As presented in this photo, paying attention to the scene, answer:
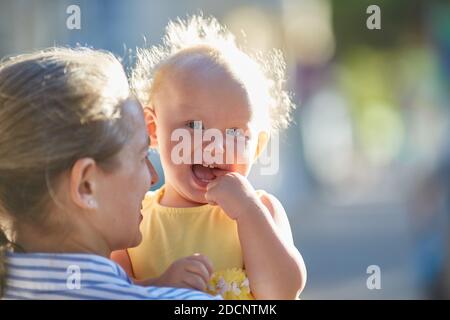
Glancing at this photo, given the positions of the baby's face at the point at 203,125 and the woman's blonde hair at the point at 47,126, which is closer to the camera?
the woman's blonde hair at the point at 47,126

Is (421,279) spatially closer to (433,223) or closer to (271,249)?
(433,223)

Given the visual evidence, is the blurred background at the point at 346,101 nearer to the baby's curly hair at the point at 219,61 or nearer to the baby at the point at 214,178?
the baby's curly hair at the point at 219,61

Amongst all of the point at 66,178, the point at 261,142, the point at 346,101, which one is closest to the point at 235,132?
the point at 261,142

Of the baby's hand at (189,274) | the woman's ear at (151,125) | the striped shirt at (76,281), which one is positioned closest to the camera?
the striped shirt at (76,281)

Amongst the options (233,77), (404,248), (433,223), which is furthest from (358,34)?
(233,77)

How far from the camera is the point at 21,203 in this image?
1806mm

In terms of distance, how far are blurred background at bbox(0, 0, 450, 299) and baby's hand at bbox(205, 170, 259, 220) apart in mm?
4927

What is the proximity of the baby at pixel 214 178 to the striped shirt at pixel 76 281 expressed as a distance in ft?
0.68

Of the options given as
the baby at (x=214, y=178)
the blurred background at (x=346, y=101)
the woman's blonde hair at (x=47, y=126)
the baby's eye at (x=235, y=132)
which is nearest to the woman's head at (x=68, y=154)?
the woman's blonde hair at (x=47, y=126)

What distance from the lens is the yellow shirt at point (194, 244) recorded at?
2.07 meters

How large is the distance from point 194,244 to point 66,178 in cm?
50

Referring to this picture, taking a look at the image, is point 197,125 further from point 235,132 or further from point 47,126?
point 47,126

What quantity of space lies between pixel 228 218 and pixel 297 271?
256 millimetres

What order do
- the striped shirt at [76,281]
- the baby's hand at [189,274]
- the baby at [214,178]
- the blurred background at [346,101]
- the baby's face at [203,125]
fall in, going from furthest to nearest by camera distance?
the blurred background at [346,101] → the baby's face at [203,125] → the baby at [214,178] → the baby's hand at [189,274] → the striped shirt at [76,281]
